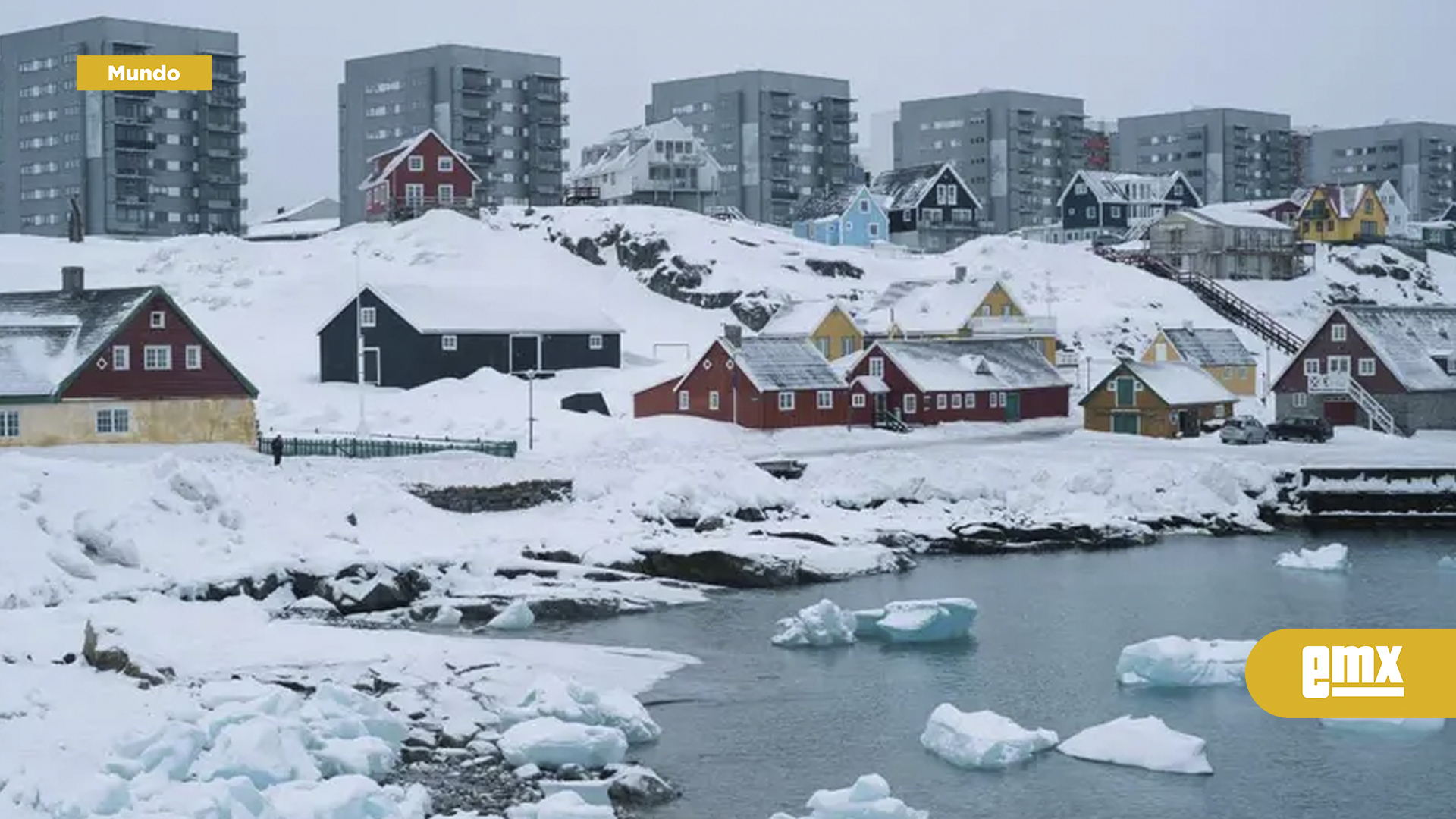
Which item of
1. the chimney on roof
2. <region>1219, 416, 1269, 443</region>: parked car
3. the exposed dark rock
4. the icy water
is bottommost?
the icy water

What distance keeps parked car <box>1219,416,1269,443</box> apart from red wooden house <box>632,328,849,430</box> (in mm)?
13668

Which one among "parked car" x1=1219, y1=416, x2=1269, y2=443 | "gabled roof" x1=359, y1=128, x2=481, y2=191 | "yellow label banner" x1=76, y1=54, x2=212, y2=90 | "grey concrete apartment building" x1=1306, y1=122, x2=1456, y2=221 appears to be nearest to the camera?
"parked car" x1=1219, y1=416, x2=1269, y2=443

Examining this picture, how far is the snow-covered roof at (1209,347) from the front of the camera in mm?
78312

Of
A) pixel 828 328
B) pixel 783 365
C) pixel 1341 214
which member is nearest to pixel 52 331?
pixel 783 365

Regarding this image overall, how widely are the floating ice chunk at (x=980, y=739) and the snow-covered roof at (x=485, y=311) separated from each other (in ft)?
151

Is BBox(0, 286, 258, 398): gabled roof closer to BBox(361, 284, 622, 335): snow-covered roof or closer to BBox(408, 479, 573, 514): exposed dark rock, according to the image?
BBox(408, 479, 573, 514): exposed dark rock

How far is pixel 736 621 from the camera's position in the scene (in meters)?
39.0

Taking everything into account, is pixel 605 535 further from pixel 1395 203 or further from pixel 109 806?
pixel 1395 203

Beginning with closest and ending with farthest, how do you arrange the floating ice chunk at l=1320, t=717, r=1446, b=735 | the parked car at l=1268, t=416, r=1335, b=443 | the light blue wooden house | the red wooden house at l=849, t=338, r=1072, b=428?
the floating ice chunk at l=1320, t=717, r=1446, b=735
the parked car at l=1268, t=416, r=1335, b=443
the red wooden house at l=849, t=338, r=1072, b=428
the light blue wooden house

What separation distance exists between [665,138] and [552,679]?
3581 inches

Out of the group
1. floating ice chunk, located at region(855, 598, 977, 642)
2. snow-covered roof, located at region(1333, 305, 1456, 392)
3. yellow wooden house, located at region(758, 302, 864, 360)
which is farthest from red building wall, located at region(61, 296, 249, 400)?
snow-covered roof, located at region(1333, 305, 1456, 392)

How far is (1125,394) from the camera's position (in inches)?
2734

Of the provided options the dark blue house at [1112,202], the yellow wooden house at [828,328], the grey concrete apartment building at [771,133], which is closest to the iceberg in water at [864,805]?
the yellow wooden house at [828,328]

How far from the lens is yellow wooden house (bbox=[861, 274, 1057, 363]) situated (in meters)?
83.2
